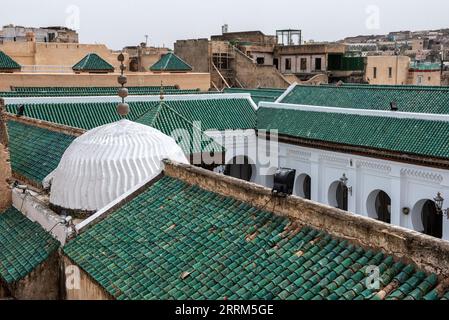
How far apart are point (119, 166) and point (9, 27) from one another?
4481 cm

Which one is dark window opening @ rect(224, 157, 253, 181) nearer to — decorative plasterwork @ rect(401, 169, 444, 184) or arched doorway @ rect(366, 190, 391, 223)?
arched doorway @ rect(366, 190, 391, 223)

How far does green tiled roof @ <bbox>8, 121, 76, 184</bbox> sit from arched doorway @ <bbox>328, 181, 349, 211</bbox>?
9.57 meters

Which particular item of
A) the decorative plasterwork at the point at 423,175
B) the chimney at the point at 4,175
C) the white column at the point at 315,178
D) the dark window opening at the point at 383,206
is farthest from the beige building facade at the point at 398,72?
the chimney at the point at 4,175

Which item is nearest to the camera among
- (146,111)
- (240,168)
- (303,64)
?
(146,111)

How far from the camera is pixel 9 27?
1908 inches

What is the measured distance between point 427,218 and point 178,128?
7.71 metres

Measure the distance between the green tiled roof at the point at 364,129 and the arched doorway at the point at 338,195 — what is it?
1604 millimetres

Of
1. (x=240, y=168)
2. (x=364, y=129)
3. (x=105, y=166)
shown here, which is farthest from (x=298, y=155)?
(x=105, y=166)

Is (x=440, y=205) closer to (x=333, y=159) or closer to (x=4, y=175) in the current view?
(x=333, y=159)

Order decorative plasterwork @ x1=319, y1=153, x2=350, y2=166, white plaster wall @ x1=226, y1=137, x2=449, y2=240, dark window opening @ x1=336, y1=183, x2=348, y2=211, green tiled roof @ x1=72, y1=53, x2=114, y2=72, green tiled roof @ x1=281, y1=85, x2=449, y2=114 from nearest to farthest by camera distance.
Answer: white plaster wall @ x1=226, y1=137, x2=449, y2=240 → decorative plasterwork @ x1=319, y1=153, x2=350, y2=166 → green tiled roof @ x1=281, y1=85, x2=449, y2=114 → dark window opening @ x1=336, y1=183, x2=348, y2=211 → green tiled roof @ x1=72, y1=53, x2=114, y2=72

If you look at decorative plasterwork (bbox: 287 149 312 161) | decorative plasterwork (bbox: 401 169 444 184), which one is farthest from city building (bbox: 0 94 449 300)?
decorative plasterwork (bbox: 287 149 312 161)

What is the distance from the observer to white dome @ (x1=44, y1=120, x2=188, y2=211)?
27.6ft

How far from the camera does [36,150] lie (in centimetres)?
1178

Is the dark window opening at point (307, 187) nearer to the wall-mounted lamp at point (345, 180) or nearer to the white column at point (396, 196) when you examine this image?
the wall-mounted lamp at point (345, 180)
